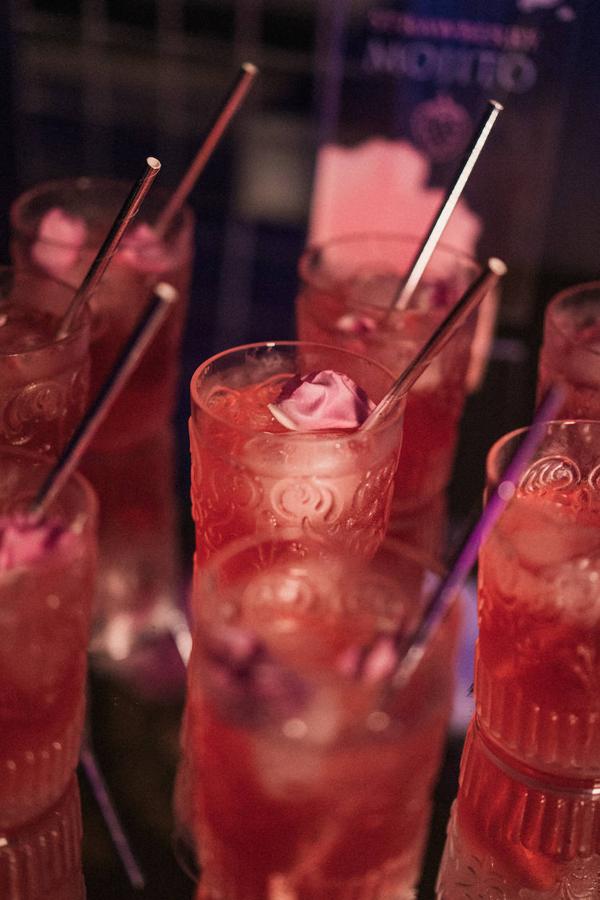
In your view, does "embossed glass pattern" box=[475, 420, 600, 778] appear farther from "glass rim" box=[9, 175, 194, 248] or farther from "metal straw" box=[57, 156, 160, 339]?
"glass rim" box=[9, 175, 194, 248]

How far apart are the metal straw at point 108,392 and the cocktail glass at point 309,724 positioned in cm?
16

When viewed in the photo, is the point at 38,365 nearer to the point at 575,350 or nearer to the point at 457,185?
the point at 457,185

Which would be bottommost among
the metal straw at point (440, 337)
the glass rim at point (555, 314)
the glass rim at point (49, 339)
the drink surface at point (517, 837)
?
the drink surface at point (517, 837)

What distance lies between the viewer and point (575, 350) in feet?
4.79

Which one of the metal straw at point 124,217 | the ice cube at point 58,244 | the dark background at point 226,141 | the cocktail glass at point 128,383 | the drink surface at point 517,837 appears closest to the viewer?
the drink surface at point 517,837

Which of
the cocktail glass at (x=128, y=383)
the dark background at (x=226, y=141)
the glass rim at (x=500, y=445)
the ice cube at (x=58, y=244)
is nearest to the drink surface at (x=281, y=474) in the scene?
the glass rim at (x=500, y=445)

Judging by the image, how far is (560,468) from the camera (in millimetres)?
1244

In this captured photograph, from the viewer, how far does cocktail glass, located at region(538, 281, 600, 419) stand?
146cm

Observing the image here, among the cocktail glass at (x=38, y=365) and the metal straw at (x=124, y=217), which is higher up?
the metal straw at (x=124, y=217)

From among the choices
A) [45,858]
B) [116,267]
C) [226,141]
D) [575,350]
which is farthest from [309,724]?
[226,141]

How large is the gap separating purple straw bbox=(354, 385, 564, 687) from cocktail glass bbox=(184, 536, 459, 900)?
0.01 metres

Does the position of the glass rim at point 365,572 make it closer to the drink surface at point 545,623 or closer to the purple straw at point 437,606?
the purple straw at point 437,606

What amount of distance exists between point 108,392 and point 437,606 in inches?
13.1

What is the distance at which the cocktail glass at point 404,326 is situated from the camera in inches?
61.1
